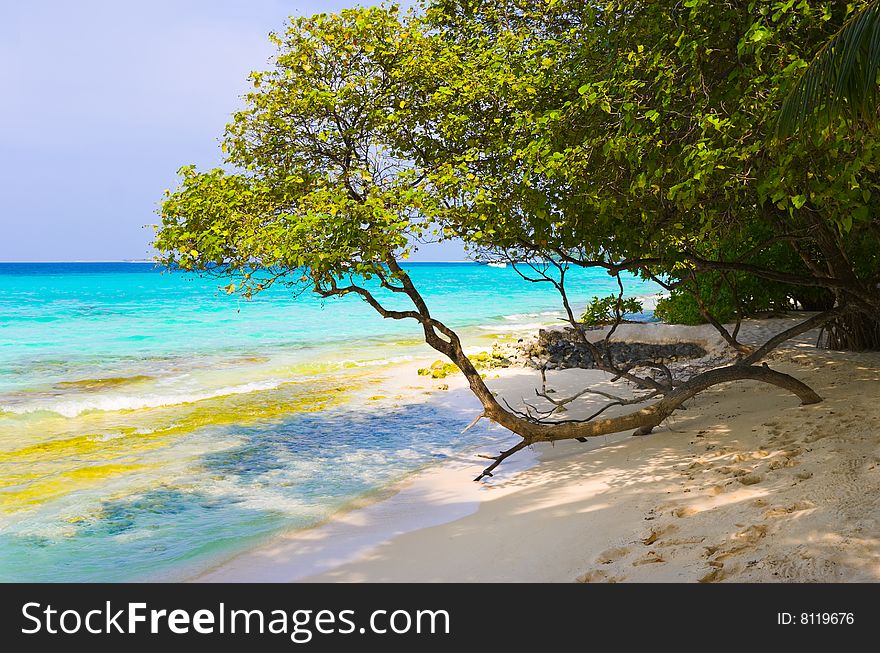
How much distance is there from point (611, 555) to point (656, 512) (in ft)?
3.06

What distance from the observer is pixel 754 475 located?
22.0ft

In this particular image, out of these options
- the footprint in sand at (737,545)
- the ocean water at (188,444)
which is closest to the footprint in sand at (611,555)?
the footprint in sand at (737,545)

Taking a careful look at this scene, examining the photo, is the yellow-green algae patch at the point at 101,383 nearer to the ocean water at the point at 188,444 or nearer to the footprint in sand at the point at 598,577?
the ocean water at the point at 188,444

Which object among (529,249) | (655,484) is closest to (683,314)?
(529,249)

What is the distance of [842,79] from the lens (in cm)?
485

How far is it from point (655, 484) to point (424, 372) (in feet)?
37.2

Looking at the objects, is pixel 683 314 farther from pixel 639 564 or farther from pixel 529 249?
pixel 639 564

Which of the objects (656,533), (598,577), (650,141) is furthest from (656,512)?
(650,141)

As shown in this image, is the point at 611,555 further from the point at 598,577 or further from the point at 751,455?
the point at 751,455

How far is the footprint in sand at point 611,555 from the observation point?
18.6 feet

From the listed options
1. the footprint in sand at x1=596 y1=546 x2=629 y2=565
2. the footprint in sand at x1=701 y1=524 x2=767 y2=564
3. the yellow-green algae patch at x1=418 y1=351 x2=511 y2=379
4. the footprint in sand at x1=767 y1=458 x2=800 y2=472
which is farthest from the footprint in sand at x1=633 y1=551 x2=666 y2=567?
the yellow-green algae patch at x1=418 y1=351 x2=511 y2=379

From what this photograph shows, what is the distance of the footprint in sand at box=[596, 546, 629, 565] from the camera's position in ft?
18.6
